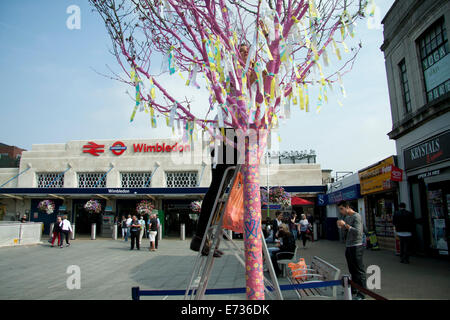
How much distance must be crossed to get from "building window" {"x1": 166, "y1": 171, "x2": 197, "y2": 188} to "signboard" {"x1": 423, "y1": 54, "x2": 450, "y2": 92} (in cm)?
1763

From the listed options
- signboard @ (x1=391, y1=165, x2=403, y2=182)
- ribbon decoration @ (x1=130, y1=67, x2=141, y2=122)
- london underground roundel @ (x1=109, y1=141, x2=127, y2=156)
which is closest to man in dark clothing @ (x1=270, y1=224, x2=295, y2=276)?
ribbon decoration @ (x1=130, y1=67, x2=141, y2=122)

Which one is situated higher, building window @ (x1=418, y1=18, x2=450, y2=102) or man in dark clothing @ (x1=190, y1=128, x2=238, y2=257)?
building window @ (x1=418, y1=18, x2=450, y2=102)

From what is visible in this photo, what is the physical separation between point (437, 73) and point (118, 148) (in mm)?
23050

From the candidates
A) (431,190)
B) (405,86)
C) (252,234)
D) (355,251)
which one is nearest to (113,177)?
(405,86)

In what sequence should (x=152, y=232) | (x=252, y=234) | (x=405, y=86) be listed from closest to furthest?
1. (x=252, y=234)
2. (x=405, y=86)
3. (x=152, y=232)

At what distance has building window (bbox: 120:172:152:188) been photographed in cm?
2498

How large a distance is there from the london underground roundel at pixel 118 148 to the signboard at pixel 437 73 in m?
22.2

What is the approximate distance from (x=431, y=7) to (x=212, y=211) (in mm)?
11489

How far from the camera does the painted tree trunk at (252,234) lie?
7.11 feet

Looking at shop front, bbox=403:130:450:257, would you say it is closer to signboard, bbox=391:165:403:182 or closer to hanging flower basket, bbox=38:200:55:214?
signboard, bbox=391:165:403:182

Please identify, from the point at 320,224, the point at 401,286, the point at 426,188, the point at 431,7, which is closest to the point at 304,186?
the point at 320,224

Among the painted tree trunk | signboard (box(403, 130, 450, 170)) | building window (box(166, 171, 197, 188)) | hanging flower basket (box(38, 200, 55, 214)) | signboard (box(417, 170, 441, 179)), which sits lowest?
the painted tree trunk

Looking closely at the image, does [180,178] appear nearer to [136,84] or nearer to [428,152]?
[428,152]

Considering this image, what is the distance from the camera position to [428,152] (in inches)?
394
